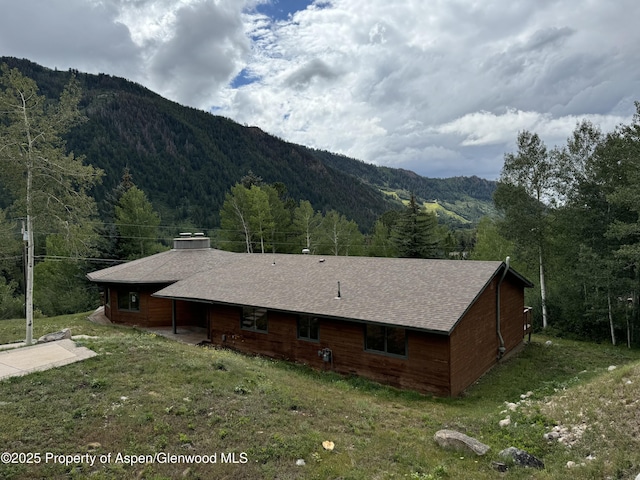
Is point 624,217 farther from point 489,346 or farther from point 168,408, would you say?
point 168,408

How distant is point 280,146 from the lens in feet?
450

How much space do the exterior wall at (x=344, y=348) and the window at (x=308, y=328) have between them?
0.15 metres

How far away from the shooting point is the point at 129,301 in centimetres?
2083

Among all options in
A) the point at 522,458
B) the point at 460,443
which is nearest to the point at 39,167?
the point at 460,443

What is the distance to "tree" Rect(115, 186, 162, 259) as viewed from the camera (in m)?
34.8

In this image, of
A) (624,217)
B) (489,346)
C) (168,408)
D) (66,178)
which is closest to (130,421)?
(168,408)

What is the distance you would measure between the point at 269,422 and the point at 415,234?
96.4ft

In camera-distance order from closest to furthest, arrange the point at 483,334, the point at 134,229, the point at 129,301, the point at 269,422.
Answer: the point at 269,422 < the point at 483,334 < the point at 129,301 < the point at 134,229

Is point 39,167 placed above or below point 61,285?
above

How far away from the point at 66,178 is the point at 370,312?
38.6ft

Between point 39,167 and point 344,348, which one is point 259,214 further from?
point 344,348

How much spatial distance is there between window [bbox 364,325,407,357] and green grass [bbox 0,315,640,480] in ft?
4.78

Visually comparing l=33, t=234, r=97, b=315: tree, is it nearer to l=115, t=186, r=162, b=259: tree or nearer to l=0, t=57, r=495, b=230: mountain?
l=115, t=186, r=162, b=259: tree

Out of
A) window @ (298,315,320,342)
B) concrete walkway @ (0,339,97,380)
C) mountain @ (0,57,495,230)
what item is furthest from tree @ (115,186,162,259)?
mountain @ (0,57,495,230)
